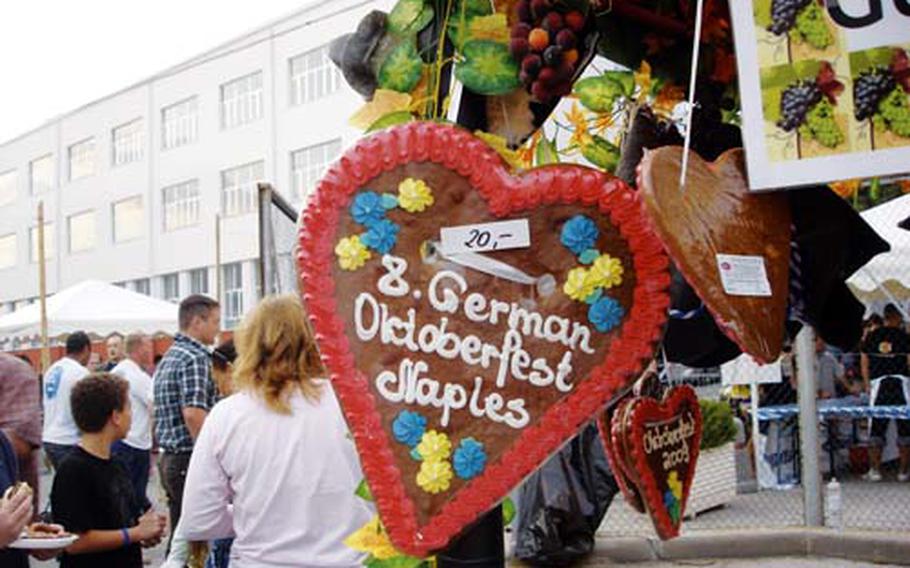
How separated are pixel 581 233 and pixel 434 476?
0.43 m

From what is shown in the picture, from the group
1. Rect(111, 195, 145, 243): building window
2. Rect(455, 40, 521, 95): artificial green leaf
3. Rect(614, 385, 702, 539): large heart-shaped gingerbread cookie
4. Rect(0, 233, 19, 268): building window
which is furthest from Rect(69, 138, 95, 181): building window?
Rect(455, 40, 521, 95): artificial green leaf

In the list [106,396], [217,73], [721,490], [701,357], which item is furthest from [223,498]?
[217,73]

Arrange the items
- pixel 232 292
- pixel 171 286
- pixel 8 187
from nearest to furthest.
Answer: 1. pixel 232 292
2. pixel 171 286
3. pixel 8 187

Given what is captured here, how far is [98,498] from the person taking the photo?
3738mm

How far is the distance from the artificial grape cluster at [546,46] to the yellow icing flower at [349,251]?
0.44 meters

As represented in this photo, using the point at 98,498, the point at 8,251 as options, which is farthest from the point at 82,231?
the point at 98,498

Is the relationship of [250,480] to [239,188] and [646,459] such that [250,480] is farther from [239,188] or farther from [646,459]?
[239,188]

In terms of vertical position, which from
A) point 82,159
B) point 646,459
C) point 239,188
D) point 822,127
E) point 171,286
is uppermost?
point 82,159

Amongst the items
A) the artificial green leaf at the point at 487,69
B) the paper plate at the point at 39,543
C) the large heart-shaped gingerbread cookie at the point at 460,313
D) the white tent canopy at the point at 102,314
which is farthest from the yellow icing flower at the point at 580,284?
the white tent canopy at the point at 102,314

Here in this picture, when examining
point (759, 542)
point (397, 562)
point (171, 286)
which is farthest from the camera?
point (171, 286)

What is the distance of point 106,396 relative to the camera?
394 centimetres

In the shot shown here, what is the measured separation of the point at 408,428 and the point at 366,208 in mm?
345

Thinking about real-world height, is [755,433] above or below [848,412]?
below

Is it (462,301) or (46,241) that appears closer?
(462,301)
